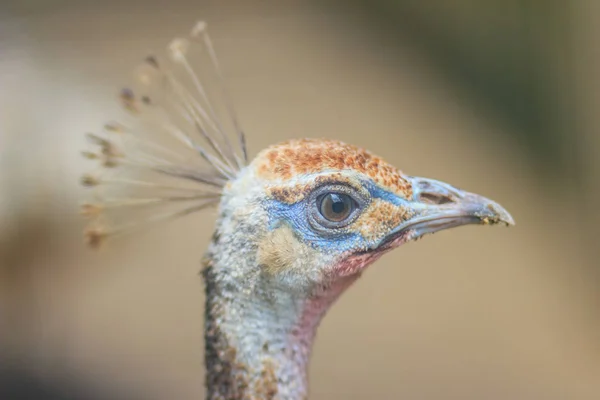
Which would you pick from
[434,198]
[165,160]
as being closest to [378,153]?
[165,160]

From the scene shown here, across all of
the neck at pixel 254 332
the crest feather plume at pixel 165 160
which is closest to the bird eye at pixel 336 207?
the neck at pixel 254 332

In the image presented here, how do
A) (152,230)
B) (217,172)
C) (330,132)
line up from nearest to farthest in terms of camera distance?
1. (217,172)
2. (330,132)
3. (152,230)

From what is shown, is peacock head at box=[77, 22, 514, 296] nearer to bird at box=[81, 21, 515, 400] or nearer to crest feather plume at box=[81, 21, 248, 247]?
bird at box=[81, 21, 515, 400]

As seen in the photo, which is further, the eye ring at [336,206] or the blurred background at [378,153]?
the blurred background at [378,153]

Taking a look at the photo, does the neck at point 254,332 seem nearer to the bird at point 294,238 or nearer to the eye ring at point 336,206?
the bird at point 294,238

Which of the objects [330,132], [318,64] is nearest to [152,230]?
[330,132]

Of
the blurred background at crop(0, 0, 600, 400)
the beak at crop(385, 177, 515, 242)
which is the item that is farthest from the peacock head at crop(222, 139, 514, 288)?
the blurred background at crop(0, 0, 600, 400)

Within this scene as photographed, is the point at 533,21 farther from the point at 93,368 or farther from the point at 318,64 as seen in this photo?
the point at 93,368
